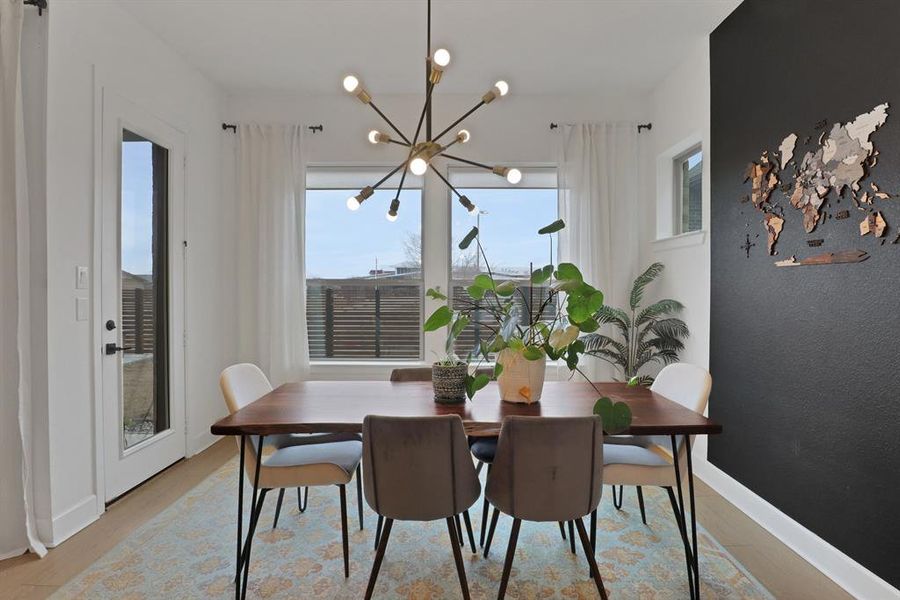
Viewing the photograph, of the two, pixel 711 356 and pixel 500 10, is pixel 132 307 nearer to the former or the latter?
pixel 500 10

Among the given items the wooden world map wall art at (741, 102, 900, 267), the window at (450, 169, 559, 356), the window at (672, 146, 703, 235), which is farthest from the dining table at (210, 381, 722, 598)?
the window at (450, 169, 559, 356)

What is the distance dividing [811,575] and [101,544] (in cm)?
320

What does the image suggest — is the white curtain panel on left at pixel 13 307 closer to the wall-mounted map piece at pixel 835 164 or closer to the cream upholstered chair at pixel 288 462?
the cream upholstered chair at pixel 288 462

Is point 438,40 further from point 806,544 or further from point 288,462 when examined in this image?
point 806,544

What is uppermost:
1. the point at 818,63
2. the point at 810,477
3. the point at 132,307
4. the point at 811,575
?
the point at 818,63

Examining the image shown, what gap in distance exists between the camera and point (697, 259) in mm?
3139

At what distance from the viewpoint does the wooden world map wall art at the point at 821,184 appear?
1865mm

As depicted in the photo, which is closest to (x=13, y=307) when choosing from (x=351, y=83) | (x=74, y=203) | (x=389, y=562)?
(x=74, y=203)

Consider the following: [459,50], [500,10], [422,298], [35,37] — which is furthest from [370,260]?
[35,37]

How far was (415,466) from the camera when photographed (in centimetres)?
157

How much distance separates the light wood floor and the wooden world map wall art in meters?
1.35

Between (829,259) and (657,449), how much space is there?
112cm

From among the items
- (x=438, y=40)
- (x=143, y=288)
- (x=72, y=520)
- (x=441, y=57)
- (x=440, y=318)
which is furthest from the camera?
(x=438, y=40)

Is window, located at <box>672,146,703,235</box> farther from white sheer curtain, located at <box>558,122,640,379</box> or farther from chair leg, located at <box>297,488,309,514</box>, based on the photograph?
chair leg, located at <box>297,488,309,514</box>
